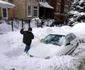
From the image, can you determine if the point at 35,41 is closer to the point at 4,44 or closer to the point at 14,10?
the point at 4,44

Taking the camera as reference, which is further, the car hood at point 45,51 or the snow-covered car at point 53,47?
the snow-covered car at point 53,47

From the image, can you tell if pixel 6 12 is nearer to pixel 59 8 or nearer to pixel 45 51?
pixel 45 51

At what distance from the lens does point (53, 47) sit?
952 cm

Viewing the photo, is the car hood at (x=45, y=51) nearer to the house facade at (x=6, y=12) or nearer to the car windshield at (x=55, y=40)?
the car windshield at (x=55, y=40)

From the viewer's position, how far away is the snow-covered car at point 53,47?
904 cm

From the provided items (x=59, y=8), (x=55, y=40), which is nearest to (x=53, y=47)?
(x=55, y=40)

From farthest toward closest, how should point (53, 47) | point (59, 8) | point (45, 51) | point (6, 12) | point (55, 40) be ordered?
point (59, 8), point (6, 12), point (55, 40), point (53, 47), point (45, 51)

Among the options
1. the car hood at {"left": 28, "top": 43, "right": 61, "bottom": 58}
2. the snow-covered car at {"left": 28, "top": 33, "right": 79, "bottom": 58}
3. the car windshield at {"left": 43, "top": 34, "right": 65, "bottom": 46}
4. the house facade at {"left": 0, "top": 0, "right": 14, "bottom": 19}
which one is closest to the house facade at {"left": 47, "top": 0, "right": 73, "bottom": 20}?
the house facade at {"left": 0, "top": 0, "right": 14, "bottom": 19}

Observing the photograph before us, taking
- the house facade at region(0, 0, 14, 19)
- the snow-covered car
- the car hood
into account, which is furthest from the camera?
the house facade at region(0, 0, 14, 19)

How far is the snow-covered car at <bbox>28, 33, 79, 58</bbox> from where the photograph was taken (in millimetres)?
9039

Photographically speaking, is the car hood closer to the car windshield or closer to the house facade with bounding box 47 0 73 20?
the car windshield

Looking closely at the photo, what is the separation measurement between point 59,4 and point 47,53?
35650 millimetres

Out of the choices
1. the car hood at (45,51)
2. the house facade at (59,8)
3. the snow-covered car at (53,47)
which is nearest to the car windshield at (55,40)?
the snow-covered car at (53,47)

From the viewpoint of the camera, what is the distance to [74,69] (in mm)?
8172
